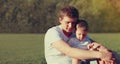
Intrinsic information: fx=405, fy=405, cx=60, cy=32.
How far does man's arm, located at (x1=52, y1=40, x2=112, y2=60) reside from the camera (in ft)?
9.93

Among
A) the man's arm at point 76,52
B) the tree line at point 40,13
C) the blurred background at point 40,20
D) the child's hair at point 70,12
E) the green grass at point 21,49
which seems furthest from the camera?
the tree line at point 40,13

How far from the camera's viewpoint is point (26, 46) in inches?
524

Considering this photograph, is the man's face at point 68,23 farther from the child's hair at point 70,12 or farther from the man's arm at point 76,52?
the man's arm at point 76,52

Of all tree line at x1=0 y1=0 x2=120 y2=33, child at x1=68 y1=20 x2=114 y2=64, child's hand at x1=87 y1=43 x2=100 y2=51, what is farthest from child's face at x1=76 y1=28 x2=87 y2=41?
tree line at x1=0 y1=0 x2=120 y2=33

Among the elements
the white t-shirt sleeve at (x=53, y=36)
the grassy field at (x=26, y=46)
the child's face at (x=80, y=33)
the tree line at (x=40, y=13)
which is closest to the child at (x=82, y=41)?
the child's face at (x=80, y=33)

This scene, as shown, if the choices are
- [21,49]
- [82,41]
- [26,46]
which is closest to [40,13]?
[26,46]

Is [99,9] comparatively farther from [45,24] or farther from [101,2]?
[45,24]

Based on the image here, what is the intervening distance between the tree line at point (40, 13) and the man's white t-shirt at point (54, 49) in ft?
31.6

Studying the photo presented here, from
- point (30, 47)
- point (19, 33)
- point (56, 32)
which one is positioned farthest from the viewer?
point (19, 33)

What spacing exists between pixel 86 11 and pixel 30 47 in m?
2.36

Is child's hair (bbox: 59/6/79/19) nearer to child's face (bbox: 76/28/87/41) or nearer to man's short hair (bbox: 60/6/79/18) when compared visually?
man's short hair (bbox: 60/6/79/18)

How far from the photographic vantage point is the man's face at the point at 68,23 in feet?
10.4

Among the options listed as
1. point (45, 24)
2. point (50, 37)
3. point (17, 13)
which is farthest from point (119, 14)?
point (50, 37)

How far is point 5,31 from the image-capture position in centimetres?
1406
